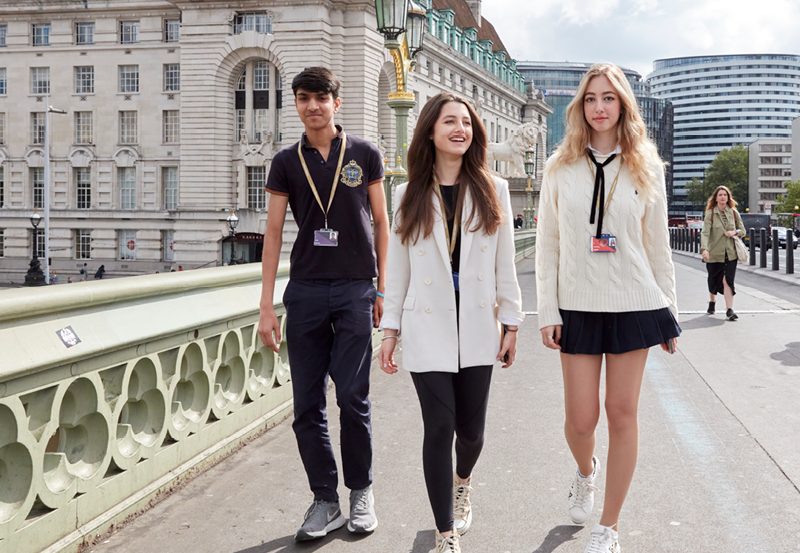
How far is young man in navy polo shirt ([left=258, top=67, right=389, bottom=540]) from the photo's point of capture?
3.93 m

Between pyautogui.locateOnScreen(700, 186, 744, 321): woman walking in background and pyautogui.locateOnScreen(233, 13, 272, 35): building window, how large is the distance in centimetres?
4736

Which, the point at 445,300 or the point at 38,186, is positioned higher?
the point at 38,186

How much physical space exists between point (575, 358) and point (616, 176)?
2.68 ft

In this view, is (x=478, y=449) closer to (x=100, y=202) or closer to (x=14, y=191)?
(x=100, y=202)

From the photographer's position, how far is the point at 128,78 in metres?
61.7

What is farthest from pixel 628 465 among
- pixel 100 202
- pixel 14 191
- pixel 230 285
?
pixel 14 191

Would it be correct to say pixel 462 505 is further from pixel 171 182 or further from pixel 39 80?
pixel 39 80

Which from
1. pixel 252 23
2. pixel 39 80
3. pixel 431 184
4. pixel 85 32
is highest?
pixel 85 32

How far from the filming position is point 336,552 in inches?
144

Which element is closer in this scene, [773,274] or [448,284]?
[448,284]

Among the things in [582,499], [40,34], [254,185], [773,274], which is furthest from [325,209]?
[40,34]

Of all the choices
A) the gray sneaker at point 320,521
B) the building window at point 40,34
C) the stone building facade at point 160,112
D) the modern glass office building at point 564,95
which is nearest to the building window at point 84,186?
the stone building facade at point 160,112

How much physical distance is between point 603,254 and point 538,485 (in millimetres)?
1611

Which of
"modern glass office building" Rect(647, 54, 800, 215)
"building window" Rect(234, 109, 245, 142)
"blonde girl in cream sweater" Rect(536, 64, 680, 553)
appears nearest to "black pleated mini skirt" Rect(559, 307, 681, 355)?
"blonde girl in cream sweater" Rect(536, 64, 680, 553)
